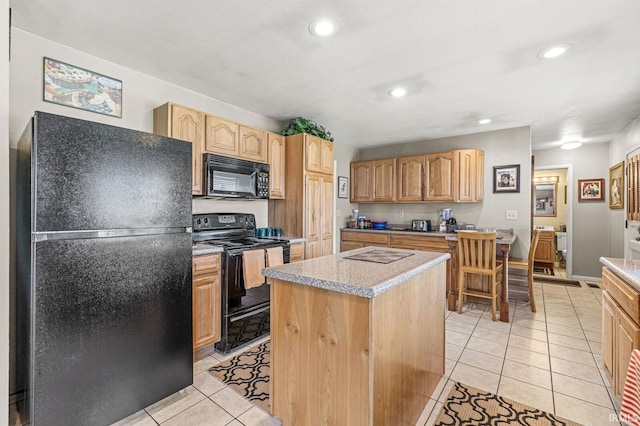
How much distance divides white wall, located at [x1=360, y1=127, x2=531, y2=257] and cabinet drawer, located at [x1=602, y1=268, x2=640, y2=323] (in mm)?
2267

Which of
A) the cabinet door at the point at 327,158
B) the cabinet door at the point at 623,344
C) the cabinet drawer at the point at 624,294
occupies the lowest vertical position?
the cabinet door at the point at 623,344

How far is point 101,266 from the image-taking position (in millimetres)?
1606

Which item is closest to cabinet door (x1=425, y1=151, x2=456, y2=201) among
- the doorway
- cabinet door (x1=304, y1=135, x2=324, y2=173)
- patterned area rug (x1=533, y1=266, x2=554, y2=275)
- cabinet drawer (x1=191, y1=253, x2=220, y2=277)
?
cabinet door (x1=304, y1=135, x2=324, y2=173)

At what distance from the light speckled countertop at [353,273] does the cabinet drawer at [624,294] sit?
94cm

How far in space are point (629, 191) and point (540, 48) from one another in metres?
3.14

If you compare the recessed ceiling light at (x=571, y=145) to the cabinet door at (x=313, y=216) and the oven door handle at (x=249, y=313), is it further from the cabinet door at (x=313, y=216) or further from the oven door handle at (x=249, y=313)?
the oven door handle at (x=249, y=313)

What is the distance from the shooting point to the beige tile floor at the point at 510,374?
1816 millimetres

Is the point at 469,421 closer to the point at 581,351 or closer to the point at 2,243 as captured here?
the point at 581,351

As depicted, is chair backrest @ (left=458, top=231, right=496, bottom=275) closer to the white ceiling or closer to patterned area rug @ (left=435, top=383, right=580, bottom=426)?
the white ceiling

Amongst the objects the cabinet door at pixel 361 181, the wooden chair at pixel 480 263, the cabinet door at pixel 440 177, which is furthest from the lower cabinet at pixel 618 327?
the cabinet door at pixel 361 181

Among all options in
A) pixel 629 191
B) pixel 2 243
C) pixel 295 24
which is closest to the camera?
pixel 2 243

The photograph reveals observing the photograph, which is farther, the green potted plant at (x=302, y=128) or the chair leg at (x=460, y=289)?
the green potted plant at (x=302, y=128)

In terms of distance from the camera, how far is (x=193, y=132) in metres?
2.74

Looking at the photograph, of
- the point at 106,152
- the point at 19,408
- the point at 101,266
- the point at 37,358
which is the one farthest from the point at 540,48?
the point at 19,408
